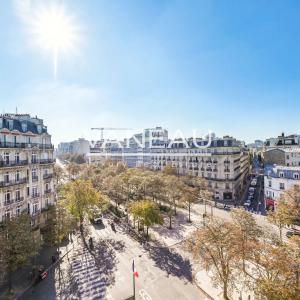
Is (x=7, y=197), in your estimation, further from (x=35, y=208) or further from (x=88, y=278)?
(x=88, y=278)

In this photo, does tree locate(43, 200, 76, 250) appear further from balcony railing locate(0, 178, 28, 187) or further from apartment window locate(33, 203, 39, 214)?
balcony railing locate(0, 178, 28, 187)

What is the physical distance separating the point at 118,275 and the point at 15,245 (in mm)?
11907

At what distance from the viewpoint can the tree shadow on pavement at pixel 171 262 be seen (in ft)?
83.8

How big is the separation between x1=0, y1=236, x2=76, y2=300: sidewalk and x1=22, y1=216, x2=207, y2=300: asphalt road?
119 cm

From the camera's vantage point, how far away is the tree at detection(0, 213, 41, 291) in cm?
2202

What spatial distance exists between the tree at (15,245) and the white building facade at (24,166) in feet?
17.7

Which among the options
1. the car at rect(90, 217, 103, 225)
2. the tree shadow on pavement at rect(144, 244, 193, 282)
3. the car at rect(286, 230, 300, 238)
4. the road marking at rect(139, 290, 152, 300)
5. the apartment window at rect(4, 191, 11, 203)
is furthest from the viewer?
the car at rect(90, 217, 103, 225)

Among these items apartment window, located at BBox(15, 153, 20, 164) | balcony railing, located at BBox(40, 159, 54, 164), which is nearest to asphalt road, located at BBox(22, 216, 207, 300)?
balcony railing, located at BBox(40, 159, 54, 164)

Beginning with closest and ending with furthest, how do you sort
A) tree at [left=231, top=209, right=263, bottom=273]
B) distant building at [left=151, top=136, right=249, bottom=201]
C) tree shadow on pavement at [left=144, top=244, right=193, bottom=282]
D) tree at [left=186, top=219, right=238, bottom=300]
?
1. tree at [left=231, top=209, right=263, bottom=273]
2. tree at [left=186, top=219, right=238, bottom=300]
3. tree shadow on pavement at [left=144, top=244, right=193, bottom=282]
4. distant building at [left=151, top=136, right=249, bottom=201]

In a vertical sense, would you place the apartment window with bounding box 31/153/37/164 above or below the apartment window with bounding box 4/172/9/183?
above

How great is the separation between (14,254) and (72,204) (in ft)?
40.2

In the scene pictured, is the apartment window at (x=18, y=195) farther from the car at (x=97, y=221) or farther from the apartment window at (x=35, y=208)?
the car at (x=97, y=221)

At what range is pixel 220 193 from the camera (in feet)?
200

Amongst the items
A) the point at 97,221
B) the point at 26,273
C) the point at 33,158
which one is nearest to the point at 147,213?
the point at 97,221
